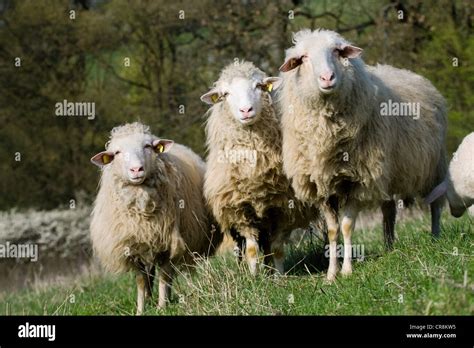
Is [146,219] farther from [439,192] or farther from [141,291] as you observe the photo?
[439,192]

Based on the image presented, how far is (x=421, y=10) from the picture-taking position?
1697 cm

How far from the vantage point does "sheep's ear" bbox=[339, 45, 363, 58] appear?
23.7ft

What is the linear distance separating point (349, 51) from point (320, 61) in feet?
1.27

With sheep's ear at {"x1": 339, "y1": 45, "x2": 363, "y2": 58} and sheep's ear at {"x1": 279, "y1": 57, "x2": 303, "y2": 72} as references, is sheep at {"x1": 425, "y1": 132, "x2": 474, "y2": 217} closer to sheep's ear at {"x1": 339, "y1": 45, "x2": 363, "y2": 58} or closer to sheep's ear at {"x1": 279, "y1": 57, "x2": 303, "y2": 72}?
sheep's ear at {"x1": 339, "y1": 45, "x2": 363, "y2": 58}

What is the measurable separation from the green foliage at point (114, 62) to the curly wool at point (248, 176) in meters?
9.29

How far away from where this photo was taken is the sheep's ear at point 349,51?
723 cm

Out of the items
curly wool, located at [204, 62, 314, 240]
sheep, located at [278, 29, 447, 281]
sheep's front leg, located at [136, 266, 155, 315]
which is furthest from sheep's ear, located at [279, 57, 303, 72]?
sheep's front leg, located at [136, 266, 155, 315]

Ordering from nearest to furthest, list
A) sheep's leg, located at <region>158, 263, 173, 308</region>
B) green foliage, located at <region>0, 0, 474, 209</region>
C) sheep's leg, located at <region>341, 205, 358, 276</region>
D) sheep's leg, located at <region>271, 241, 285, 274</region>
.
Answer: sheep's leg, located at <region>341, 205, 358, 276</region> < sheep's leg, located at <region>158, 263, 173, 308</region> < sheep's leg, located at <region>271, 241, 285, 274</region> < green foliage, located at <region>0, 0, 474, 209</region>

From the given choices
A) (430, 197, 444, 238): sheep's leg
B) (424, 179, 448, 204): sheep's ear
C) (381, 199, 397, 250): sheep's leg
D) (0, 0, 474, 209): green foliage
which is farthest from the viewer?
(0, 0, 474, 209): green foliage

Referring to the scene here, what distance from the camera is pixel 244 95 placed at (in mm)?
7723

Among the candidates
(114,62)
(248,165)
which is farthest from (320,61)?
(114,62)

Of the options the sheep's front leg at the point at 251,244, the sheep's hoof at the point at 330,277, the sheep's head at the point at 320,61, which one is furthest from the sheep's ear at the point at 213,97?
the sheep's hoof at the point at 330,277

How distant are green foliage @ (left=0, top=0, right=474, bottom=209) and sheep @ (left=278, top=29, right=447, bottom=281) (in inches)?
376
